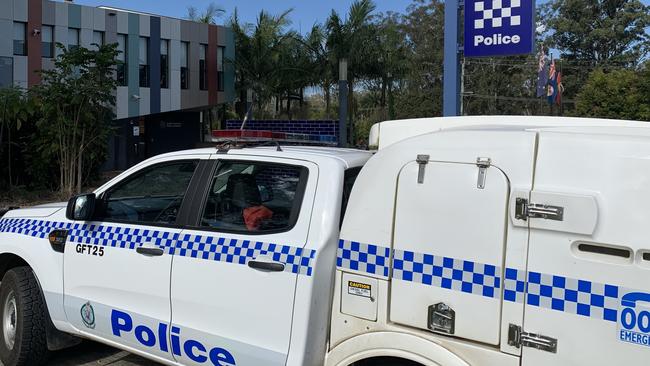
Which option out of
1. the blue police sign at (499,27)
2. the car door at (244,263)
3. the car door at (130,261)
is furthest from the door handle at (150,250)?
the blue police sign at (499,27)

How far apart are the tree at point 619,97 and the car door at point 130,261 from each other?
1853 cm

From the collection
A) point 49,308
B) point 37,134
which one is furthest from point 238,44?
point 49,308

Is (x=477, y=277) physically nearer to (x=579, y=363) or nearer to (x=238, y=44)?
(x=579, y=363)

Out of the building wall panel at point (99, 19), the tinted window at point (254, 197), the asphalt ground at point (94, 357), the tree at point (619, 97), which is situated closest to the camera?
the tinted window at point (254, 197)

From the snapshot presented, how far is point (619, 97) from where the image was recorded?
1988 centimetres

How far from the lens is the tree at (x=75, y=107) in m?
13.8

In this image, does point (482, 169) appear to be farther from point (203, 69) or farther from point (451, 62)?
point (203, 69)

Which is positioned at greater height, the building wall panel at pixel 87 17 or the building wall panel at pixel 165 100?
the building wall panel at pixel 87 17

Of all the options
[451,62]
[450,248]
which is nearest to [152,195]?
[450,248]

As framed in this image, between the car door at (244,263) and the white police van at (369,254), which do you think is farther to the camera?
the car door at (244,263)

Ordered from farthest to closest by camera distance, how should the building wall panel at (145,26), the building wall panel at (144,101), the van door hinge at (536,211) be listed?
the building wall panel at (144,101) < the building wall panel at (145,26) < the van door hinge at (536,211)

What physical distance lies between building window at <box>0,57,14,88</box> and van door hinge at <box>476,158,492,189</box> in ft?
85.8

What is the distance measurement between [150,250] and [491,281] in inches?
80.8

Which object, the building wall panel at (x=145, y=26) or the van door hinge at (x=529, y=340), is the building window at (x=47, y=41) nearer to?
the building wall panel at (x=145, y=26)
